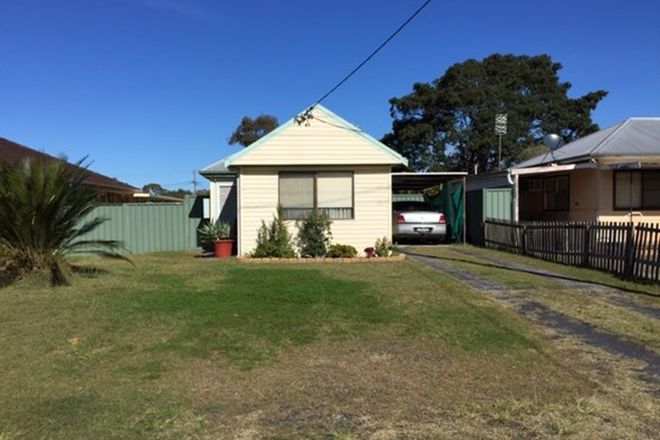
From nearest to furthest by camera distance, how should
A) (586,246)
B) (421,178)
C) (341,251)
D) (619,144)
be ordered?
(586,246)
(341,251)
(619,144)
(421,178)

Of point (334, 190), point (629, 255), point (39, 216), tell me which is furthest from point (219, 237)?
point (629, 255)

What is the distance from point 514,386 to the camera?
4.93 meters

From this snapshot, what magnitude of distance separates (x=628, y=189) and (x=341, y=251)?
29.9 feet

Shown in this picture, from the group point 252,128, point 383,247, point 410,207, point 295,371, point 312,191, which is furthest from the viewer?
point 252,128

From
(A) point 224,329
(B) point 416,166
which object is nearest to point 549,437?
(A) point 224,329

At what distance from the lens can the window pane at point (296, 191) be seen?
15.4 m

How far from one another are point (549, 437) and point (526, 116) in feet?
164

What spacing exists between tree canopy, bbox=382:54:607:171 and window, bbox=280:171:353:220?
35.9m

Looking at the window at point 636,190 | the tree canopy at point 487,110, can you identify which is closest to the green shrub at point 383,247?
the window at point 636,190

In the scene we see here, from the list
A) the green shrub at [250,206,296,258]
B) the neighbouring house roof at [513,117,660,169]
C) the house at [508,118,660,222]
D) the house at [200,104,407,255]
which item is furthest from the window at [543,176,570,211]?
the green shrub at [250,206,296,258]

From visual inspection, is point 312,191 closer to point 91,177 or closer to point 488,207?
point 488,207

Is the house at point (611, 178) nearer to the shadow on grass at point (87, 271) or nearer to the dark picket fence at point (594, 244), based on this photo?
the dark picket fence at point (594, 244)

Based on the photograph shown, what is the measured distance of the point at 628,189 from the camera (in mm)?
17469

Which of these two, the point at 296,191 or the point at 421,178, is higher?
the point at 421,178
